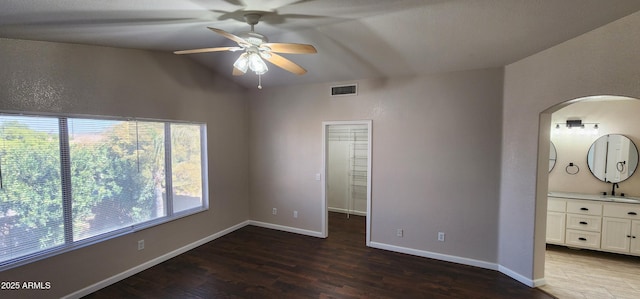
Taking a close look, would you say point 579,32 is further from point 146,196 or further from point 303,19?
point 146,196

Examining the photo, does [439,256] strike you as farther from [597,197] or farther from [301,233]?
[597,197]

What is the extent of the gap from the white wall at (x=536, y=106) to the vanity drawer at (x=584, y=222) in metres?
1.58

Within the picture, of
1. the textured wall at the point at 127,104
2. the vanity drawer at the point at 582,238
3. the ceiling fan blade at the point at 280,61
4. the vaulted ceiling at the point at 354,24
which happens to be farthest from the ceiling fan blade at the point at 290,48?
the vanity drawer at the point at 582,238

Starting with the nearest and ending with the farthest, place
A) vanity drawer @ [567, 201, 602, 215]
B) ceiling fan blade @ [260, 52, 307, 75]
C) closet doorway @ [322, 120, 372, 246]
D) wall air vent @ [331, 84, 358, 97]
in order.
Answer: ceiling fan blade @ [260, 52, 307, 75], vanity drawer @ [567, 201, 602, 215], wall air vent @ [331, 84, 358, 97], closet doorway @ [322, 120, 372, 246]

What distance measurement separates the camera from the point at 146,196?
11.5ft

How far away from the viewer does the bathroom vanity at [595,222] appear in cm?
366

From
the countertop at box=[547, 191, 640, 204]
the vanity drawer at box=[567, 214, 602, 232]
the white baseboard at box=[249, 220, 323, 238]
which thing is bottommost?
the white baseboard at box=[249, 220, 323, 238]

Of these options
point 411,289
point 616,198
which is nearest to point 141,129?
point 411,289

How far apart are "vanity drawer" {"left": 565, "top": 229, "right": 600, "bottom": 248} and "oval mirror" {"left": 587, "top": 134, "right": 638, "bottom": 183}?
963 millimetres

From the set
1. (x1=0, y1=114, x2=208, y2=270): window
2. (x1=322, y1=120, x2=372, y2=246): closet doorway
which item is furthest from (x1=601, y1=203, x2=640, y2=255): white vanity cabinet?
(x1=0, y1=114, x2=208, y2=270): window

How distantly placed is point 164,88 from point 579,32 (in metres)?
A: 4.70

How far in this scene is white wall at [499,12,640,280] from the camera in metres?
2.18

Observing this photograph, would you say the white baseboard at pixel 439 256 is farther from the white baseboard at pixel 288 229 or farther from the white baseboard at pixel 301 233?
the white baseboard at pixel 288 229

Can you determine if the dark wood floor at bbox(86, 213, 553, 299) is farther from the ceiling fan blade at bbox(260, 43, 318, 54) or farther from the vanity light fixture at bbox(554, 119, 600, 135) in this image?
the vanity light fixture at bbox(554, 119, 600, 135)
